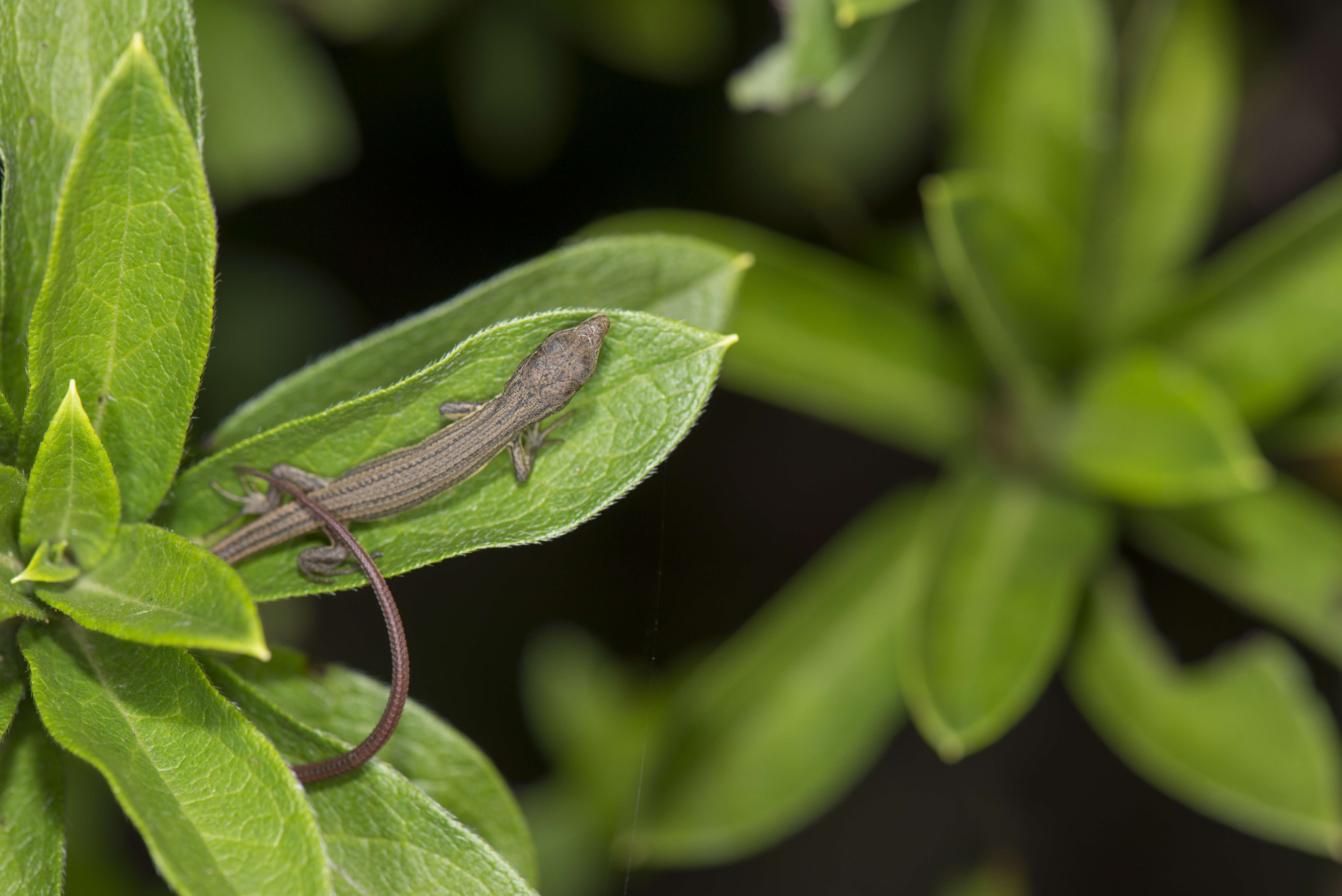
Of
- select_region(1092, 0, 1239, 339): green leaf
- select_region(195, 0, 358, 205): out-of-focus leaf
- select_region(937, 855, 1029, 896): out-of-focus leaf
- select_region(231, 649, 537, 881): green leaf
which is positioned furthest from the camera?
select_region(937, 855, 1029, 896): out-of-focus leaf

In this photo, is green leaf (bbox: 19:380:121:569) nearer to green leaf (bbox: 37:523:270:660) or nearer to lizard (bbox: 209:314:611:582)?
green leaf (bbox: 37:523:270:660)

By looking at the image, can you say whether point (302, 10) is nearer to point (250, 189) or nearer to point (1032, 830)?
point (250, 189)

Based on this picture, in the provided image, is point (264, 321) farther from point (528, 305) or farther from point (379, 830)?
point (379, 830)

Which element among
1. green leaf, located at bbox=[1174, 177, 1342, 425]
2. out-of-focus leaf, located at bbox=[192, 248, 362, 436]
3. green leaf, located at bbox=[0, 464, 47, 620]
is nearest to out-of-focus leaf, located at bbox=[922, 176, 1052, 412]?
green leaf, located at bbox=[1174, 177, 1342, 425]

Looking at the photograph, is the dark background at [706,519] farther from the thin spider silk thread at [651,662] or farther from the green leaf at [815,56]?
the green leaf at [815,56]

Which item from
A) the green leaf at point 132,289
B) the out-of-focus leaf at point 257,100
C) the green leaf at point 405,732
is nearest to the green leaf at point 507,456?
the green leaf at point 132,289

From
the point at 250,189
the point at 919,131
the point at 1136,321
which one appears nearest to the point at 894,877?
the point at 1136,321

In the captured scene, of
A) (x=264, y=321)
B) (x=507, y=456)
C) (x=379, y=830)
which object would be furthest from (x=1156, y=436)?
(x=264, y=321)
